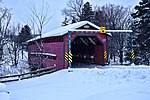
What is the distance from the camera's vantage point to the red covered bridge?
18.9 metres

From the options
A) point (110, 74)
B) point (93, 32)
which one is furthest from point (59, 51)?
point (110, 74)

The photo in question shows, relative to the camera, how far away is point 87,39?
2397 centimetres

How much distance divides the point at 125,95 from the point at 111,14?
110ft

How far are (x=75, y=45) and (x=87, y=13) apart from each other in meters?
18.8

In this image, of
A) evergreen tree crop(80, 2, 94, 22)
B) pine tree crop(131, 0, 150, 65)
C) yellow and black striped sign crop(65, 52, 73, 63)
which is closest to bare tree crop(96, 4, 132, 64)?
evergreen tree crop(80, 2, 94, 22)

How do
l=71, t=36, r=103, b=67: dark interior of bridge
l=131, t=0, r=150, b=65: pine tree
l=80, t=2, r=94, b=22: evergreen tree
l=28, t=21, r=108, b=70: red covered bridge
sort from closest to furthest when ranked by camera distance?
l=28, t=21, r=108, b=70: red covered bridge, l=71, t=36, r=103, b=67: dark interior of bridge, l=131, t=0, r=150, b=65: pine tree, l=80, t=2, r=94, b=22: evergreen tree

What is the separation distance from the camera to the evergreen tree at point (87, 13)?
4419 centimetres

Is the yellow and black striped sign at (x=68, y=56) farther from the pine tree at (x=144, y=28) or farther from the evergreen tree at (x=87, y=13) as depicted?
the evergreen tree at (x=87, y=13)

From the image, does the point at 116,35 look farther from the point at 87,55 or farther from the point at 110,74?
the point at 110,74

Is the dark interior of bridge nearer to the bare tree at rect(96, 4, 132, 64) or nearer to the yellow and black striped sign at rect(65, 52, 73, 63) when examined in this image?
the yellow and black striped sign at rect(65, 52, 73, 63)

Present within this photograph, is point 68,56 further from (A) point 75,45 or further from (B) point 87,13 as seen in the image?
(B) point 87,13

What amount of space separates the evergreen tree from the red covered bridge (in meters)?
16.7

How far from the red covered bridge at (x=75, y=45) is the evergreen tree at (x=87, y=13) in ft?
54.8

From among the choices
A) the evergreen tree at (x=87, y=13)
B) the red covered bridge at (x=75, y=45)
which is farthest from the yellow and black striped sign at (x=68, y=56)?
the evergreen tree at (x=87, y=13)
